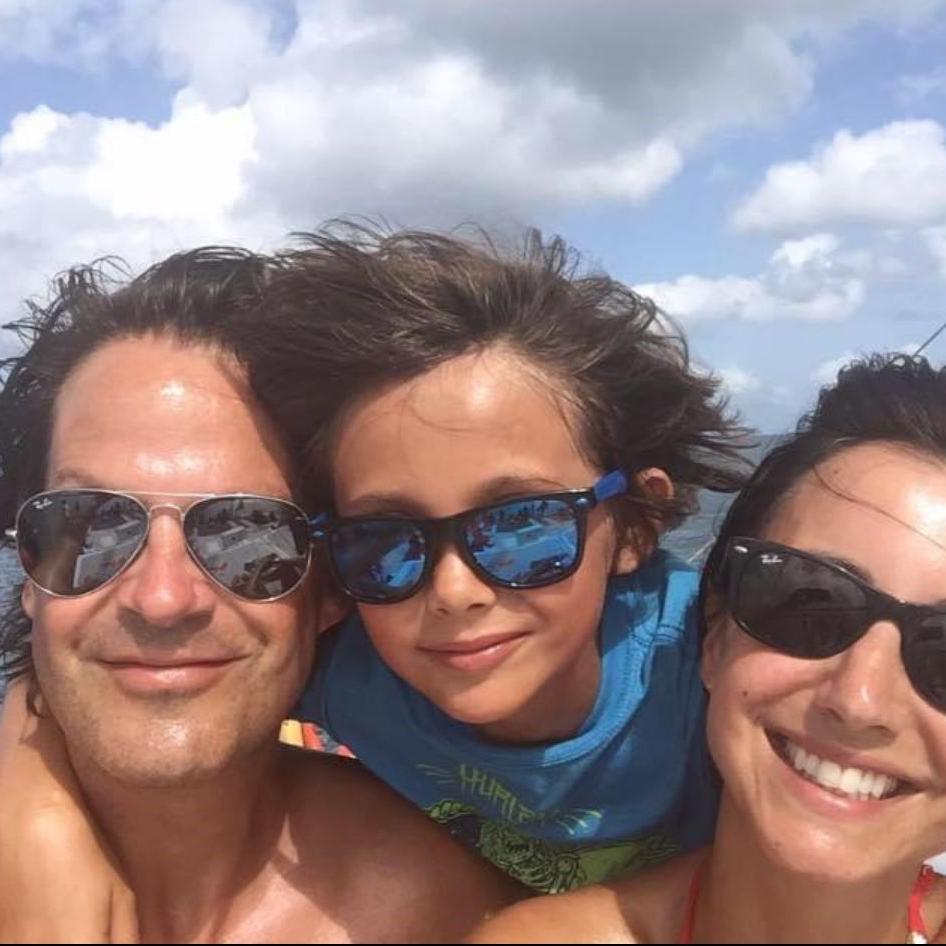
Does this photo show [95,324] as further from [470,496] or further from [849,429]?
[849,429]

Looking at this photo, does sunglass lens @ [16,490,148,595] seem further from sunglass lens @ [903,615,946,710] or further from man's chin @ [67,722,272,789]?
sunglass lens @ [903,615,946,710]

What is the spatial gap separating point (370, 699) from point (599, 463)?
0.88 metres

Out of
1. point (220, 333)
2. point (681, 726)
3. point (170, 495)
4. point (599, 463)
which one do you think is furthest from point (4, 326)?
point (681, 726)

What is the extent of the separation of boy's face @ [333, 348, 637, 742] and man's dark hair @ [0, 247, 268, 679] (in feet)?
1.76

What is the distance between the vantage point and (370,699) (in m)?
3.09

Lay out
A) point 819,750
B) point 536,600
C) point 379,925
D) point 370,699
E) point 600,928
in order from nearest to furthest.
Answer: point 819,750 < point 600,928 < point 536,600 < point 379,925 < point 370,699

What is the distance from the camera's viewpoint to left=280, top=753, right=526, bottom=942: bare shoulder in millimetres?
2873

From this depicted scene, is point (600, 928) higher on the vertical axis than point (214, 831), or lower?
higher

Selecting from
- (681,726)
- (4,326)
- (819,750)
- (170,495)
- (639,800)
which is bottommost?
(639,800)

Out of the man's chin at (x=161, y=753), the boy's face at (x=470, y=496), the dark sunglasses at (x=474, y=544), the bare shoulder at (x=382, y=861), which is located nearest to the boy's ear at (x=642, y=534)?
the boy's face at (x=470, y=496)

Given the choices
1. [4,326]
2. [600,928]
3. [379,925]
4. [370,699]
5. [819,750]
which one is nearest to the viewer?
[819,750]

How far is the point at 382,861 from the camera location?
9.81ft

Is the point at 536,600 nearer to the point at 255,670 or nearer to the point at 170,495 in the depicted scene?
the point at 255,670

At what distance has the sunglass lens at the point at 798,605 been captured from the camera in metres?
2.13
